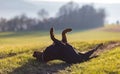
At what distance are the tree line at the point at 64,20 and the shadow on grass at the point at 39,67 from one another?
63.8 m

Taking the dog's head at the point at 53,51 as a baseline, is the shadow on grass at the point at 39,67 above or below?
below

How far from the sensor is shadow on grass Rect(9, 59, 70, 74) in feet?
43.4

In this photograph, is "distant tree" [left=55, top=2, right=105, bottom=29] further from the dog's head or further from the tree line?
the dog's head

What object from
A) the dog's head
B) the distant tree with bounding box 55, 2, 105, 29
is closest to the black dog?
the dog's head

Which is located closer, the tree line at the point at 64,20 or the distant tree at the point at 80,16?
the tree line at the point at 64,20

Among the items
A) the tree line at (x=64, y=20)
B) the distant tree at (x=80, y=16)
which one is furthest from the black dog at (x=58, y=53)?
the distant tree at (x=80, y=16)

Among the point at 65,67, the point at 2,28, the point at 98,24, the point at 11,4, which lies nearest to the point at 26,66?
the point at 65,67

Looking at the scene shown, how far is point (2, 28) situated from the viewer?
3127 inches

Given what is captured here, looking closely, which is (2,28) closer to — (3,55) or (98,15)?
(98,15)

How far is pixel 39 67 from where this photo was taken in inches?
544

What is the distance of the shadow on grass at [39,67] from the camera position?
43.4 ft

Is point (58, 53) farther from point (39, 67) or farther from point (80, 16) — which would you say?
point (80, 16)

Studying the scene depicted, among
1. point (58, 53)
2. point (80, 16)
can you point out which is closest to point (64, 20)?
point (80, 16)

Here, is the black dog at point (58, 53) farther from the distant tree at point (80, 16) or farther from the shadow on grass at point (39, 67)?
the distant tree at point (80, 16)
